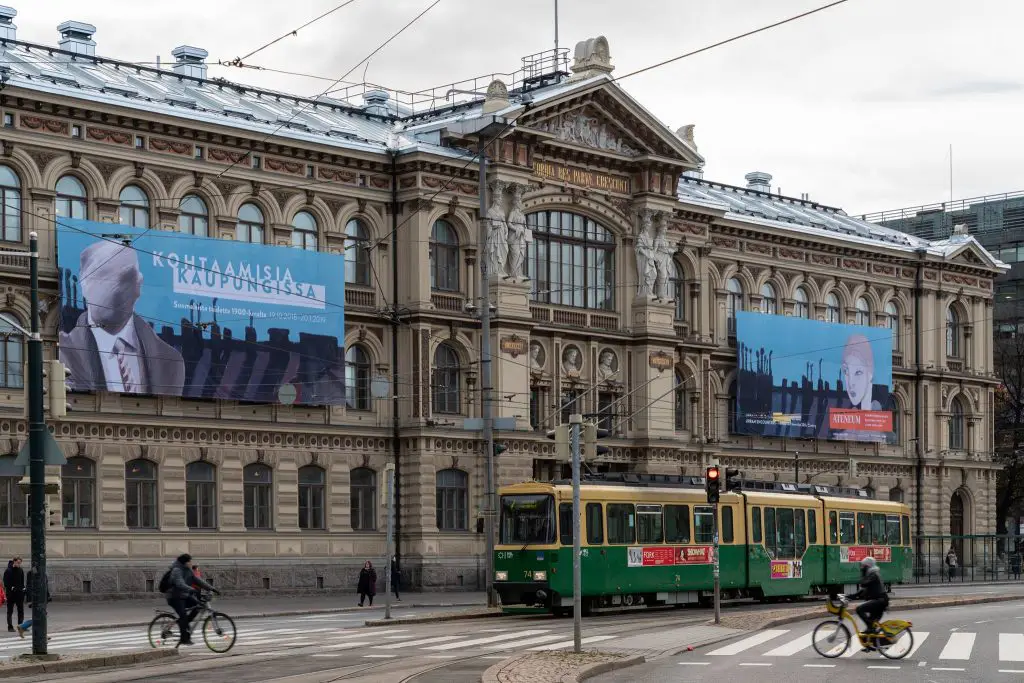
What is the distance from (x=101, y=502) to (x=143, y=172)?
9450 millimetres

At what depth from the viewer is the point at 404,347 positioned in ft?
187

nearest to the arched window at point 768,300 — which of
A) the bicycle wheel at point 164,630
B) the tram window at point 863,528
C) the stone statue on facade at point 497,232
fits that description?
the stone statue on facade at point 497,232

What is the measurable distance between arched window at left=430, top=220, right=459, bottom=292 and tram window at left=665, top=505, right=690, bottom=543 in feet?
50.3

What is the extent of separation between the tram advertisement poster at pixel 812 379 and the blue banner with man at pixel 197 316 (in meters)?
20.5

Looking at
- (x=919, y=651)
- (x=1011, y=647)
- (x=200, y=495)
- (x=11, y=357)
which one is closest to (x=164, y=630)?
(x=919, y=651)

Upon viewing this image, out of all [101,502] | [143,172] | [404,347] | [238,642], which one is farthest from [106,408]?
[238,642]

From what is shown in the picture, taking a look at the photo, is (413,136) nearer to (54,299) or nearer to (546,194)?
(546,194)

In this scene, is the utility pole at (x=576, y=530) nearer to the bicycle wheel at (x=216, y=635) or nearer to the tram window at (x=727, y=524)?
the bicycle wheel at (x=216, y=635)

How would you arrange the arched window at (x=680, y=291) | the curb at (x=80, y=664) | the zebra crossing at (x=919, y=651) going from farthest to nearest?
the arched window at (x=680, y=291) → the zebra crossing at (x=919, y=651) → the curb at (x=80, y=664)

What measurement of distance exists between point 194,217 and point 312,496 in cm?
955

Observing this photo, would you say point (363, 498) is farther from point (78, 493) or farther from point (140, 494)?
point (78, 493)

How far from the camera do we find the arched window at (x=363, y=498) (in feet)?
184

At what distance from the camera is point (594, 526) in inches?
1661

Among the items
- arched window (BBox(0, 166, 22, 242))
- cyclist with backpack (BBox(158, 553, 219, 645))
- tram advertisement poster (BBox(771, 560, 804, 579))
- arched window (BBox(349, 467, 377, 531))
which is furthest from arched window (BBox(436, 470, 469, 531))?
cyclist with backpack (BBox(158, 553, 219, 645))
